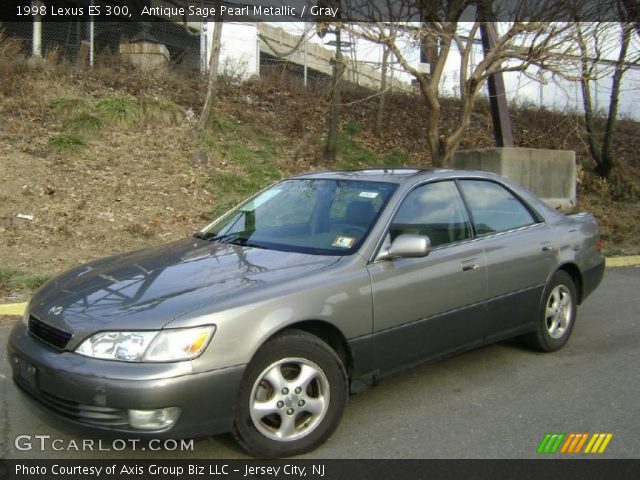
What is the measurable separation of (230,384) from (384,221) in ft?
4.91

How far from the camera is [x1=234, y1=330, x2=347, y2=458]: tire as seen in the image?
3.25m

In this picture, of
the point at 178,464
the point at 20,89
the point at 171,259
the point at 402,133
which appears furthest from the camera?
the point at 402,133

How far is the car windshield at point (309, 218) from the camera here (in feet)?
13.2

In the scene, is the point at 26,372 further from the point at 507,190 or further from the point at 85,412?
the point at 507,190

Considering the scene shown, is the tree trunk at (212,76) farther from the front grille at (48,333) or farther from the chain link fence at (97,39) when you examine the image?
the front grille at (48,333)

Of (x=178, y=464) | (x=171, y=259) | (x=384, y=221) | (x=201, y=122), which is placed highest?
(x=201, y=122)

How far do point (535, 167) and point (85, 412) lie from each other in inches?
442

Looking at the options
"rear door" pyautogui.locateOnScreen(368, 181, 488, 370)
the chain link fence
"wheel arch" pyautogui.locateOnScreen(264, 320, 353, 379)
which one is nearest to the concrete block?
the chain link fence

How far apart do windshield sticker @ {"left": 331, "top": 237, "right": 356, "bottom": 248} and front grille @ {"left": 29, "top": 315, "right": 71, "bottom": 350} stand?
162 cm

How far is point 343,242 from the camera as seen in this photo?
3.96 metres

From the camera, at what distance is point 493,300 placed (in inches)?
177

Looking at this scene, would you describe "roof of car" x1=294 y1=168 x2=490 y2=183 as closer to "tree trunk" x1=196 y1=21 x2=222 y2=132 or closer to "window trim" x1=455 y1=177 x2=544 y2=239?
"window trim" x1=455 y1=177 x2=544 y2=239

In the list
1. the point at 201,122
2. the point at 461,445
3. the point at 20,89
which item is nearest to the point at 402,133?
the point at 201,122

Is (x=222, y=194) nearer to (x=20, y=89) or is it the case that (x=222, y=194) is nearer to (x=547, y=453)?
(x=20, y=89)
